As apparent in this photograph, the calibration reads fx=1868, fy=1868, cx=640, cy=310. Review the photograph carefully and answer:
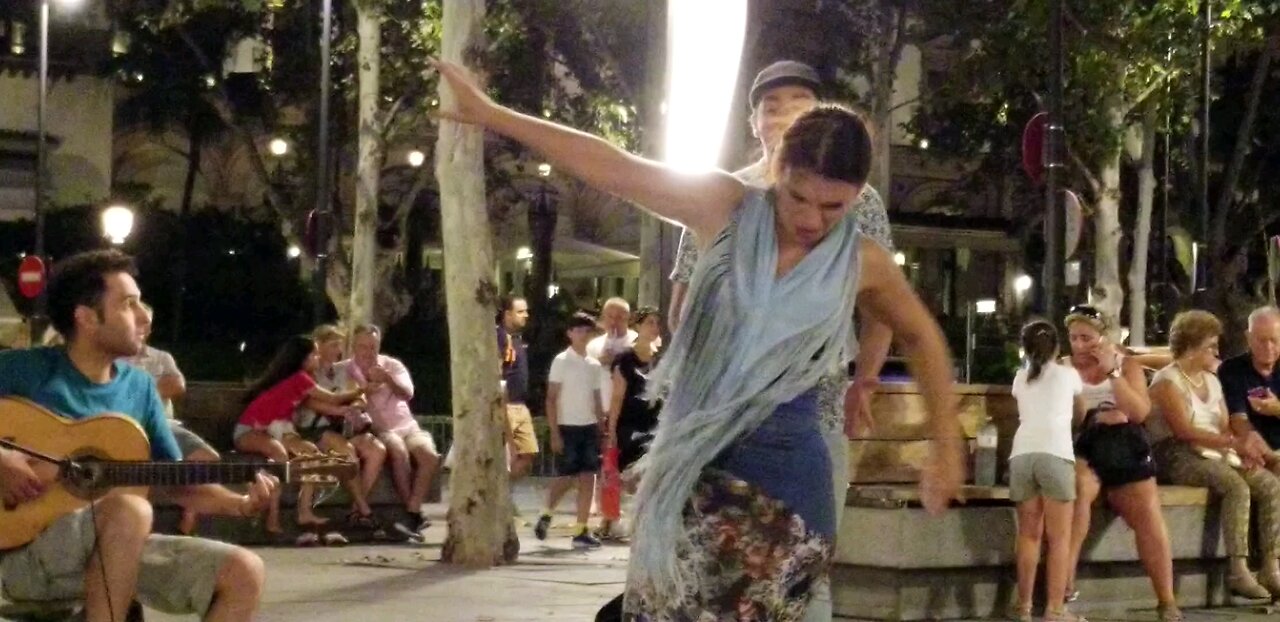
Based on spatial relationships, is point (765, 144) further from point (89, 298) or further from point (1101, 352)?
point (1101, 352)

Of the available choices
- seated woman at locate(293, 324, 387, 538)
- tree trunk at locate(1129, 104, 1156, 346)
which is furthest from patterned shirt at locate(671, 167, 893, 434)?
tree trunk at locate(1129, 104, 1156, 346)

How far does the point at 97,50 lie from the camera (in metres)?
40.7

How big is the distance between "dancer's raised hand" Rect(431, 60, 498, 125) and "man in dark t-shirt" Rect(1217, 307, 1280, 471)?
8.42 meters

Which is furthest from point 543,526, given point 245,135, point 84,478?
point 245,135

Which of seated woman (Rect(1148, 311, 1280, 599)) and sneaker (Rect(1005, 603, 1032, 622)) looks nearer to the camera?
sneaker (Rect(1005, 603, 1032, 622))

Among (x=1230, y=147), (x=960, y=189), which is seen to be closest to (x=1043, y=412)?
(x=1230, y=147)

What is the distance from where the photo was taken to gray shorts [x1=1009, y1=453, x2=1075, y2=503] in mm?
9477

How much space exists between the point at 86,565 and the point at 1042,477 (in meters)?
5.69

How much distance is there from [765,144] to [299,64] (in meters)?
33.0

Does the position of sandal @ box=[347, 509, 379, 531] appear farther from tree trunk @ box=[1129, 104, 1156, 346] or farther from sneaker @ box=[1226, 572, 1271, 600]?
tree trunk @ box=[1129, 104, 1156, 346]

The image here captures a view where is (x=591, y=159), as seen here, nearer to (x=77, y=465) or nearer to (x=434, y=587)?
(x=77, y=465)

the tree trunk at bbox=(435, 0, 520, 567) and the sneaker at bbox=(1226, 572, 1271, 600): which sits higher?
the tree trunk at bbox=(435, 0, 520, 567)

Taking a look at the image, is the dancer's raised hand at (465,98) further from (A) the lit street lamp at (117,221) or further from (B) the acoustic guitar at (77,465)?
(A) the lit street lamp at (117,221)

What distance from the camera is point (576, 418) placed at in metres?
14.0
